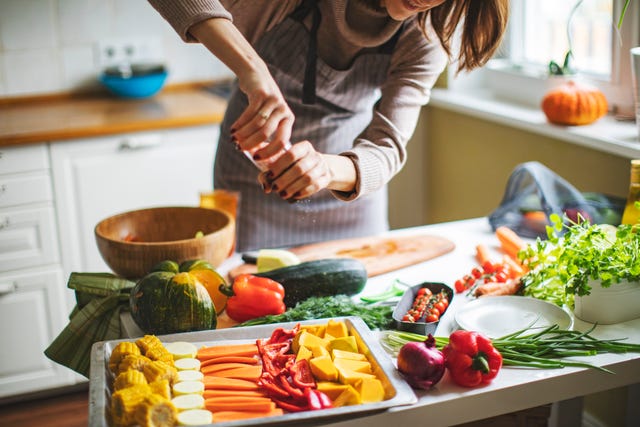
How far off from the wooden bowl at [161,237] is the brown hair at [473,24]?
599 millimetres

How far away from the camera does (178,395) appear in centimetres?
110

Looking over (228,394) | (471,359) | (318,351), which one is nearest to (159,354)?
(228,394)

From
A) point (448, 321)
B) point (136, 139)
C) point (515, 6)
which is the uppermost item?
point (515, 6)

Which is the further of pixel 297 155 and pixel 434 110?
pixel 434 110

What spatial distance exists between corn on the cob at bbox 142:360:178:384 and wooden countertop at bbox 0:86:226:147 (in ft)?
5.24

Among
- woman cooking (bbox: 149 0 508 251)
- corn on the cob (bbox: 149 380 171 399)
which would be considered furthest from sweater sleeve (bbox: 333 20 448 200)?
corn on the cob (bbox: 149 380 171 399)

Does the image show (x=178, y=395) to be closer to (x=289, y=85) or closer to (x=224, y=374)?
(x=224, y=374)

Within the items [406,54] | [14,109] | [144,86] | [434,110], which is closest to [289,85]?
[406,54]

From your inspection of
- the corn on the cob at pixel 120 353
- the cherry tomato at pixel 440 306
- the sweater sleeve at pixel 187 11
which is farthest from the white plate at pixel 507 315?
the sweater sleeve at pixel 187 11

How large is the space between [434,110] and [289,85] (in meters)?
1.14

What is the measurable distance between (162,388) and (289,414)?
0.19 metres

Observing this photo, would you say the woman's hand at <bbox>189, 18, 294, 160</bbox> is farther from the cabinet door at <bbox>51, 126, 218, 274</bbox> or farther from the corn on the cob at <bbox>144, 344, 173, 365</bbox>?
the cabinet door at <bbox>51, 126, 218, 274</bbox>

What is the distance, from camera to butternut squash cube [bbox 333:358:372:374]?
1157 millimetres

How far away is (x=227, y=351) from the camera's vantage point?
1.24 metres
